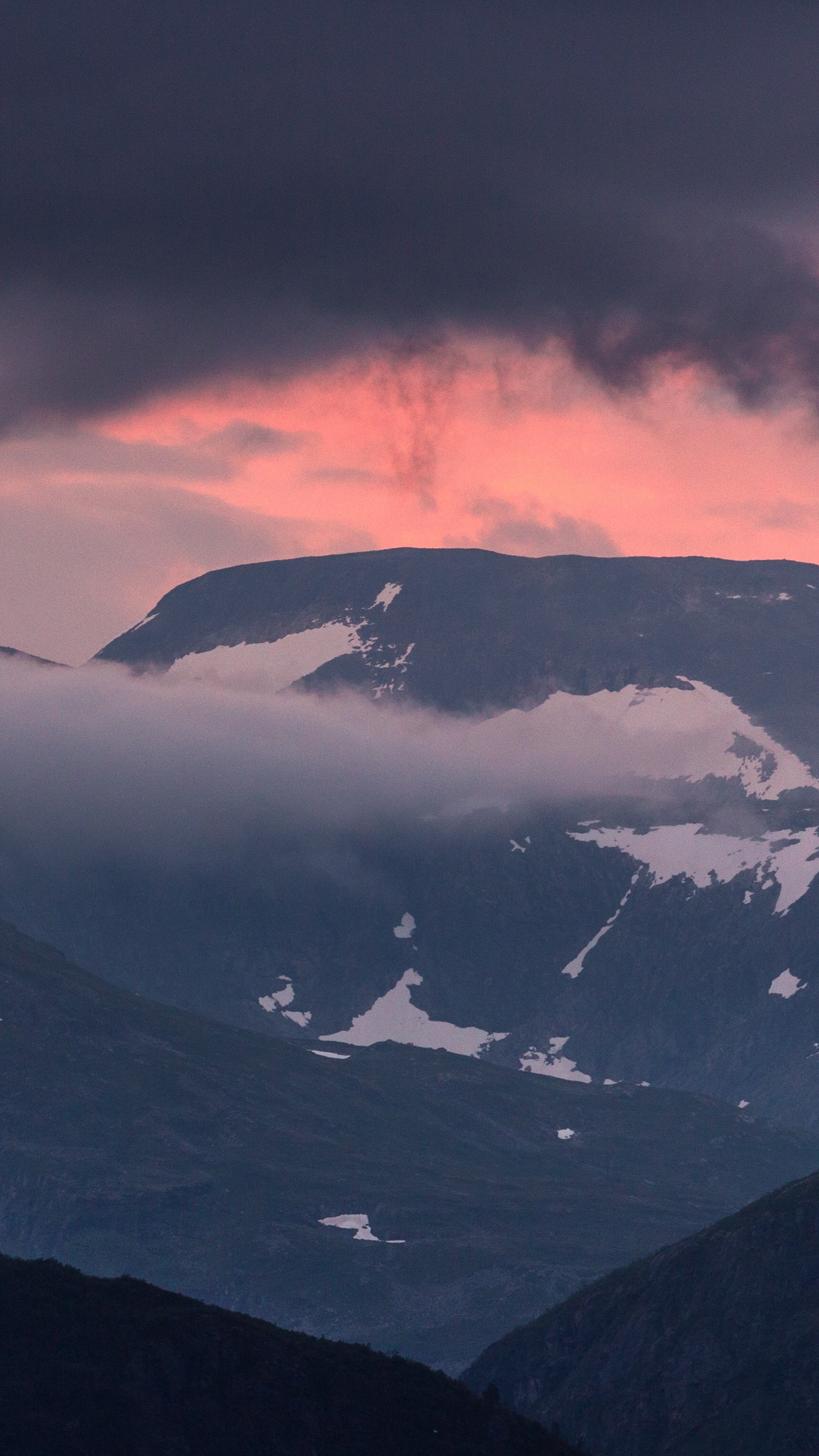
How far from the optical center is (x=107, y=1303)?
580 feet

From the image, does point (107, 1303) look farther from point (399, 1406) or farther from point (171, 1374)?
point (399, 1406)

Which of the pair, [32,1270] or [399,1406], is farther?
[32,1270]

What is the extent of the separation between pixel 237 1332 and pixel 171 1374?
8255 millimetres

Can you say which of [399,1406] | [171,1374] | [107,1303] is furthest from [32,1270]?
[399,1406]

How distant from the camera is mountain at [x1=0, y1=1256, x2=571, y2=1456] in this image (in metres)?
159

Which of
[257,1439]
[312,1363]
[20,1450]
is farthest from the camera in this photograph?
[312,1363]

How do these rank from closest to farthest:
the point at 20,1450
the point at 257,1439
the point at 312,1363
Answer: the point at 20,1450, the point at 257,1439, the point at 312,1363

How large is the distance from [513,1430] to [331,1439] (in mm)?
14703

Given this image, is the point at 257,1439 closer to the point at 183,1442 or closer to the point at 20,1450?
the point at 183,1442

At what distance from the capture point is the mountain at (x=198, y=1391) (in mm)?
159000

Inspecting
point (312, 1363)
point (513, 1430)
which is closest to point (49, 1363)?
Answer: point (312, 1363)

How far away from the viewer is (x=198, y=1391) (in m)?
165

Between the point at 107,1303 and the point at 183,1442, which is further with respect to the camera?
the point at 107,1303

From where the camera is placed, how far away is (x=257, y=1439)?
162 metres
